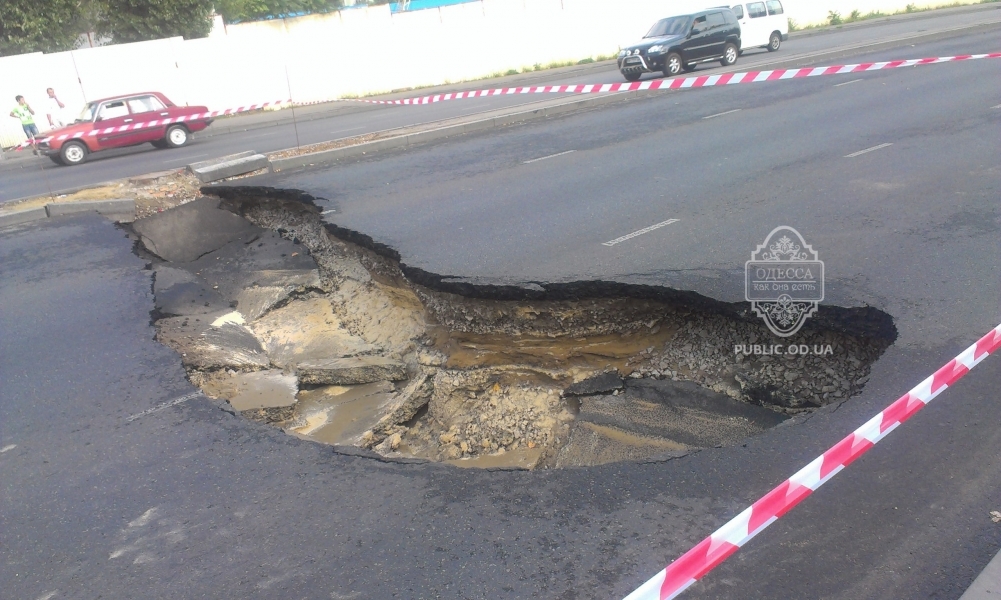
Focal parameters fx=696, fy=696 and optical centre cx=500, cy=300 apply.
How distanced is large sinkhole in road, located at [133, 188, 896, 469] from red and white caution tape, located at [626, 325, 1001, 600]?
0.57m

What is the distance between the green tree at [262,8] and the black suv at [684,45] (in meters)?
20.1

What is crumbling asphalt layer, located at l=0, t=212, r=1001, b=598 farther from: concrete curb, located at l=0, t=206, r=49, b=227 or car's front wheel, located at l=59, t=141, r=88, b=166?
car's front wheel, located at l=59, t=141, r=88, b=166

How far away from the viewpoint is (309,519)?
3.39m

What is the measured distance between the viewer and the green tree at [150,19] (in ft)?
83.8

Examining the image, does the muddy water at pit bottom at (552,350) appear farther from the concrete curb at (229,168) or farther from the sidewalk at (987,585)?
the concrete curb at (229,168)

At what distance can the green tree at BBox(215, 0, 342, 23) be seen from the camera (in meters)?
32.4

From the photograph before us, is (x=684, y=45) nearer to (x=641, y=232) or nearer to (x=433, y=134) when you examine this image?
(x=433, y=134)

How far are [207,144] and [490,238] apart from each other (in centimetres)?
1488

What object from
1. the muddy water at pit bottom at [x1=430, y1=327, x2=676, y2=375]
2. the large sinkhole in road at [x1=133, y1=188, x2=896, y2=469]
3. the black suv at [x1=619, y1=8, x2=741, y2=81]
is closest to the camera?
the large sinkhole in road at [x1=133, y1=188, x2=896, y2=469]

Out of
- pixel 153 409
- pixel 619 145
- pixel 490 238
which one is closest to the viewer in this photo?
pixel 153 409

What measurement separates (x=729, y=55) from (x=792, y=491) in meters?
21.6

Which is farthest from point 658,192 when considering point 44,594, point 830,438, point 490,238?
point 44,594

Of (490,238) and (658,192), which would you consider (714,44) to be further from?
(490,238)

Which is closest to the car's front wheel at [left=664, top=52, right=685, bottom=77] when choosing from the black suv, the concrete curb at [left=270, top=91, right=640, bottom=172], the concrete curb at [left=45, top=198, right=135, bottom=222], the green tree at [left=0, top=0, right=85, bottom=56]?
the black suv
